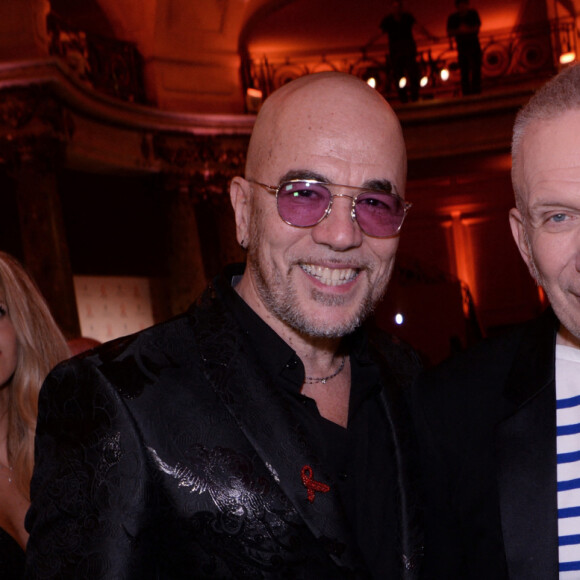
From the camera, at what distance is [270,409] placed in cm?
196

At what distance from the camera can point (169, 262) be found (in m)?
11.5

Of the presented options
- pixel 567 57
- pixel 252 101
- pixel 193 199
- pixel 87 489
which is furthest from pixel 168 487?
pixel 567 57

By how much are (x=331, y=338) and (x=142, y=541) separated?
81 cm

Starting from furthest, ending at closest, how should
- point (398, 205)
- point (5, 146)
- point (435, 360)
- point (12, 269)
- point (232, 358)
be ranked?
point (435, 360)
point (5, 146)
point (12, 269)
point (398, 205)
point (232, 358)

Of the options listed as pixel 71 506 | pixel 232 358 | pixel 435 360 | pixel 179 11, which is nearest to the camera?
pixel 71 506

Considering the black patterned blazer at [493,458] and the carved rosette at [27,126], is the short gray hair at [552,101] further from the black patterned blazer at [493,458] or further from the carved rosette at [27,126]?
the carved rosette at [27,126]

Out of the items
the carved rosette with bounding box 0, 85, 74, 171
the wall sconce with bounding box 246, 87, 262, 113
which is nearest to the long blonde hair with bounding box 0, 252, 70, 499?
the carved rosette with bounding box 0, 85, 74, 171

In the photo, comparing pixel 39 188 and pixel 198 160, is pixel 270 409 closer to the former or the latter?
pixel 39 188

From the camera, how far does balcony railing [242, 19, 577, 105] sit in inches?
546

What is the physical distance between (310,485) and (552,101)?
3.66 feet

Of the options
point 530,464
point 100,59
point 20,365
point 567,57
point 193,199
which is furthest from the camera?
point 567,57

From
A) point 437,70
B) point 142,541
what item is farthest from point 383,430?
point 437,70

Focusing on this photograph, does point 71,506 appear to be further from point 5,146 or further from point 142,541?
point 5,146

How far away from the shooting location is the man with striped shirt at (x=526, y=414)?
6.03ft
